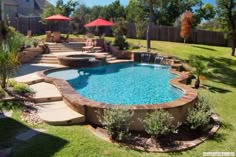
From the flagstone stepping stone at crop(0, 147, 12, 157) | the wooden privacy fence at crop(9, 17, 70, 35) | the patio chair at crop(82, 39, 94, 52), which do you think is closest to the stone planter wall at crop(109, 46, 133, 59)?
the patio chair at crop(82, 39, 94, 52)

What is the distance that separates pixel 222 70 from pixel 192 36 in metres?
14.8

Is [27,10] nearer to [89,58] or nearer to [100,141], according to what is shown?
[89,58]

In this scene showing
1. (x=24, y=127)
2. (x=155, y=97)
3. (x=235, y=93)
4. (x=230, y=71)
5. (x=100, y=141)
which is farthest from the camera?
(x=230, y=71)

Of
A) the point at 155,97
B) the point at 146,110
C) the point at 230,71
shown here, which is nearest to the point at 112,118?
the point at 146,110

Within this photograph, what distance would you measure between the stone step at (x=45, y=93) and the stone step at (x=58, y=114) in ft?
1.03

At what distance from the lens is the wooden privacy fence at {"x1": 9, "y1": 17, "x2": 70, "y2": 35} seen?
1051 inches

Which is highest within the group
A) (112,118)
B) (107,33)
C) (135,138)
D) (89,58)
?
(107,33)

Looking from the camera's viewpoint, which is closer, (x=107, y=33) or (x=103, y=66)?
(x=103, y=66)

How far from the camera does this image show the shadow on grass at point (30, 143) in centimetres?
563

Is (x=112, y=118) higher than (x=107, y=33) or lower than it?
lower

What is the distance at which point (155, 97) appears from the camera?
10.3 meters

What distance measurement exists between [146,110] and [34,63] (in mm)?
12113

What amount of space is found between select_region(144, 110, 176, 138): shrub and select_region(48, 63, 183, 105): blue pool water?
8.59 feet

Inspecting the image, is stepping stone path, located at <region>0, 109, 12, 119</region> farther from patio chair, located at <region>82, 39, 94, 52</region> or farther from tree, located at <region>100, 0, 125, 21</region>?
tree, located at <region>100, 0, 125, 21</region>
